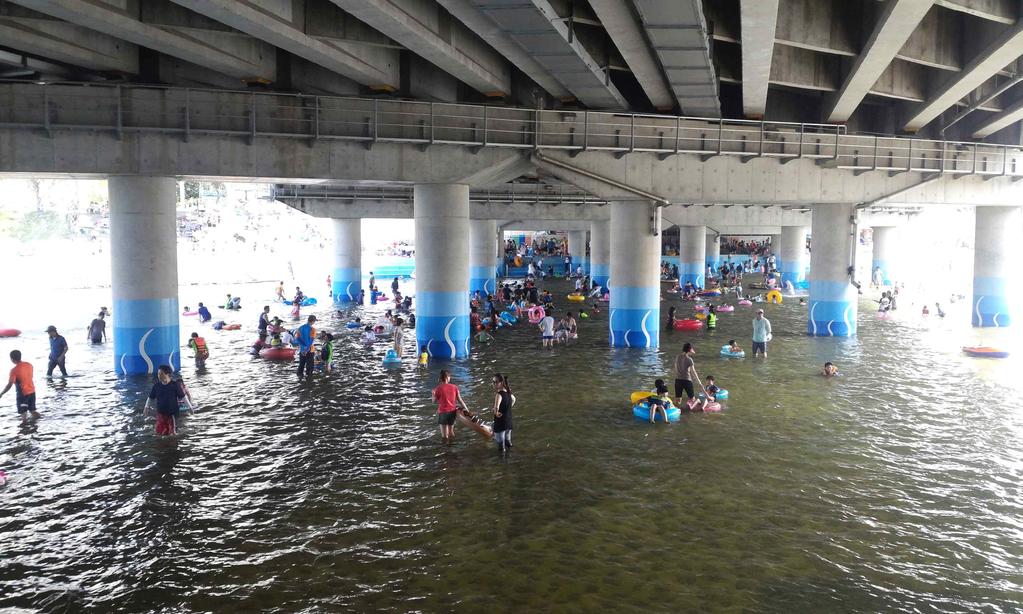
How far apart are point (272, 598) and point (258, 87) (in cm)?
1892

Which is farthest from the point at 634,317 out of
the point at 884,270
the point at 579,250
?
the point at 579,250

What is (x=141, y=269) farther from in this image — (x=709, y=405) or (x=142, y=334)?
(x=709, y=405)

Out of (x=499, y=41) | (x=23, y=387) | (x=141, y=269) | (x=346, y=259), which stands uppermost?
(x=499, y=41)

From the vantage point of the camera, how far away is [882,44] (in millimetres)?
18234

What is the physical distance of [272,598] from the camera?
895 cm

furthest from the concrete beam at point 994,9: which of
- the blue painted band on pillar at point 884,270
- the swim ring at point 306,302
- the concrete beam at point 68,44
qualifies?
the blue painted band on pillar at point 884,270

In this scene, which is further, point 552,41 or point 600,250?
point 600,250

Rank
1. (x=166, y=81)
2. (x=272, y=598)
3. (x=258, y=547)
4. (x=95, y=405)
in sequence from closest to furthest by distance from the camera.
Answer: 1. (x=272, y=598)
2. (x=258, y=547)
3. (x=95, y=405)
4. (x=166, y=81)

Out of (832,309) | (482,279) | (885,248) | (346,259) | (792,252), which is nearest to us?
(832,309)

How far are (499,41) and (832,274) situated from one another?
807 inches

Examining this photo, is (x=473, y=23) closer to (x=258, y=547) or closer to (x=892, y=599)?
(x=258, y=547)

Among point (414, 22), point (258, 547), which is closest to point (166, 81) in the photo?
point (414, 22)

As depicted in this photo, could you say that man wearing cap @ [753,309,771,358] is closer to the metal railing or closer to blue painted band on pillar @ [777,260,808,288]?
the metal railing

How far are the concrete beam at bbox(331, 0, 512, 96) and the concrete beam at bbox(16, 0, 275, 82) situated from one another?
5183 millimetres
